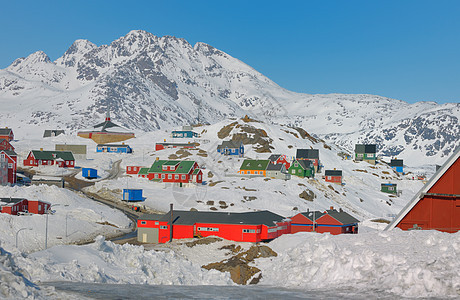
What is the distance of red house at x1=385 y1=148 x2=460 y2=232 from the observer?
23688 mm

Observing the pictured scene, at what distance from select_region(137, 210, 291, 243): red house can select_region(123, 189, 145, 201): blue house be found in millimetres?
29792

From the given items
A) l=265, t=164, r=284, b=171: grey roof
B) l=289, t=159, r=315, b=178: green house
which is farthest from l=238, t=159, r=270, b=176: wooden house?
l=289, t=159, r=315, b=178: green house

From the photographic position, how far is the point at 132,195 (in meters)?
106

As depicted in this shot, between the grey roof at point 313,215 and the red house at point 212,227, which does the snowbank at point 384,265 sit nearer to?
the red house at point 212,227

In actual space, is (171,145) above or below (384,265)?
above

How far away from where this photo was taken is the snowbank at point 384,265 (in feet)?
50.8

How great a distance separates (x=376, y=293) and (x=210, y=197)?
94.6 metres

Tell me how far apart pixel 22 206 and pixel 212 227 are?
→ 29746 mm

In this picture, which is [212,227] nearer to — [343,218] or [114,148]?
[343,218]

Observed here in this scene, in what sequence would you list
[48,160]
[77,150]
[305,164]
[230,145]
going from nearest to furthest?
[48,160], [305,164], [77,150], [230,145]

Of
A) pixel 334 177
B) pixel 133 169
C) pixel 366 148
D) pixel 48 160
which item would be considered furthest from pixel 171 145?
pixel 366 148

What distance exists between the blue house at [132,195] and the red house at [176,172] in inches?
675

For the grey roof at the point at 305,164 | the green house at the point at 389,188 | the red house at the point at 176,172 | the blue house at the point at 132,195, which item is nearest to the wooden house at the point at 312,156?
the grey roof at the point at 305,164

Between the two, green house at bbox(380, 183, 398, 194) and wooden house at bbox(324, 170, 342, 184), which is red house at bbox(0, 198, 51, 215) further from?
green house at bbox(380, 183, 398, 194)
